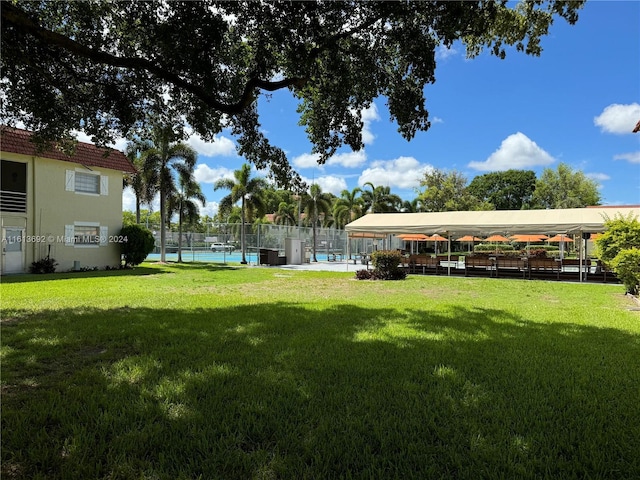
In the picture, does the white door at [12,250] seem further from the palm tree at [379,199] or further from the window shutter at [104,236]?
the palm tree at [379,199]

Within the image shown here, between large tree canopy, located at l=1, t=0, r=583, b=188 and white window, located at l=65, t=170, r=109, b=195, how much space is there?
12.8 m

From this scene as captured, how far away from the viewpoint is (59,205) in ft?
62.3

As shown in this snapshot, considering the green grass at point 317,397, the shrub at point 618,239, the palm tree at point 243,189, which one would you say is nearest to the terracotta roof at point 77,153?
the palm tree at point 243,189

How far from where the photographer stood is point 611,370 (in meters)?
4.51

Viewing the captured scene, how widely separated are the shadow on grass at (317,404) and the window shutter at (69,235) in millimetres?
15092

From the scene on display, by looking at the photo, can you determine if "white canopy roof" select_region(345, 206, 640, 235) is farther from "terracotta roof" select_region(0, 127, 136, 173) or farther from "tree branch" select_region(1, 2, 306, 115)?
"tree branch" select_region(1, 2, 306, 115)

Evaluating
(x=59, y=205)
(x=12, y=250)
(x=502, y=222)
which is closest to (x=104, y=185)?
(x=59, y=205)

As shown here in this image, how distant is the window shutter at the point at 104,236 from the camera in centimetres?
2091

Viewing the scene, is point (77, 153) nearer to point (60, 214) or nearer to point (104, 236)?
point (60, 214)

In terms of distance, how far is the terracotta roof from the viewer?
54.9 ft

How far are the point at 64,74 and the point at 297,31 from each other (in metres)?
5.06

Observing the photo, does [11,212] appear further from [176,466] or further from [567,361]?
[567,361]

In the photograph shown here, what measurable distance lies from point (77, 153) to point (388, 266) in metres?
16.7

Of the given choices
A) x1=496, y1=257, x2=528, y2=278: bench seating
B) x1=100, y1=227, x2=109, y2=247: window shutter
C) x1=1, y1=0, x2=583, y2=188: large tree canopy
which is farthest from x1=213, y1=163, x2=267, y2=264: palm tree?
x1=1, y1=0, x2=583, y2=188: large tree canopy
